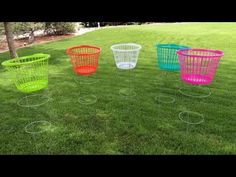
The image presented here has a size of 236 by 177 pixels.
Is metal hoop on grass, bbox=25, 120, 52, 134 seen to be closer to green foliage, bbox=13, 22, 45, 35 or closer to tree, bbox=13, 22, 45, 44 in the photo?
tree, bbox=13, 22, 45, 44

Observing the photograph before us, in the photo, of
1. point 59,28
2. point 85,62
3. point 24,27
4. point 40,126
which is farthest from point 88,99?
point 59,28

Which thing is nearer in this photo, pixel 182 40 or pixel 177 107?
pixel 177 107

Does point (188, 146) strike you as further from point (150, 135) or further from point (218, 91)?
point (218, 91)

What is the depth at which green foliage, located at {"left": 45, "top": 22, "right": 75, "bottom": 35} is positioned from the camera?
43.1ft

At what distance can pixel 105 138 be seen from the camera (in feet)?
11.1

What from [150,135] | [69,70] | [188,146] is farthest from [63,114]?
[69,70]

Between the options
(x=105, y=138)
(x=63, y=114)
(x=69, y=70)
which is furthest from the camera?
→ (x=69, y=70)

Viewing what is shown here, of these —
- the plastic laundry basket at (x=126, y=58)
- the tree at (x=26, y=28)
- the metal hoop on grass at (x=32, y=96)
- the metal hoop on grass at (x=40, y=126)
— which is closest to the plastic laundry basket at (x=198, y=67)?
the plastic laundry basket at (x=126, y=58)

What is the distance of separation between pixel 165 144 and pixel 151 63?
13.0 ft

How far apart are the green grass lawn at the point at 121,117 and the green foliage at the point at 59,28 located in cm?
747

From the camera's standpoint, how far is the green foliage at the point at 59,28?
13.1 metres

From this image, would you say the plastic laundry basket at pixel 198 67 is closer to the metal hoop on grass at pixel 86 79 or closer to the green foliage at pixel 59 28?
the metal hoop on grass at pixel 86 79

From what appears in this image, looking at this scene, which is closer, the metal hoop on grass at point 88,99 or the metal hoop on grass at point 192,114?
the metal hoop on grass at point 192,114
